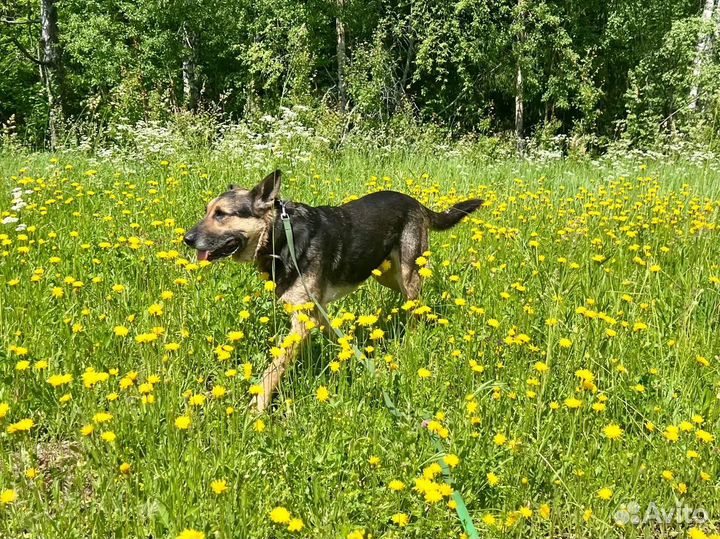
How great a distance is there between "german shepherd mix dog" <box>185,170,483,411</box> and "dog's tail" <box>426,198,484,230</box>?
42 centimetres

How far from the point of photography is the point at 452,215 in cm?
498

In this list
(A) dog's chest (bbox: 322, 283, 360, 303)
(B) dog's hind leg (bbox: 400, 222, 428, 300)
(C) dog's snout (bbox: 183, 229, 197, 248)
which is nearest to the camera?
(C) dog's snout (bbox: 183, 229, 197, 248)

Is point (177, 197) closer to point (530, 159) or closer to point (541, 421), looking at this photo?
point (541, 421)

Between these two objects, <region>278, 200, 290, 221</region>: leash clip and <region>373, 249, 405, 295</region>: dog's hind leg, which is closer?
<region>278, 200, 290, 221</region>: leash clip

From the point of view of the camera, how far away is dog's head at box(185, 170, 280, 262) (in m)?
3.67

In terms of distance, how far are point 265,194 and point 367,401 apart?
1696mm

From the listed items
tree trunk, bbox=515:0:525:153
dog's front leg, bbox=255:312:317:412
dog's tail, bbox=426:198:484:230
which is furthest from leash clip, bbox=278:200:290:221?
tree trunk, bbox=515:0:525:153

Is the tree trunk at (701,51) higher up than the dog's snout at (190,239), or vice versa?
the tree trunk at (701,51)

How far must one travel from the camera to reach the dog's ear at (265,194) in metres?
3.77

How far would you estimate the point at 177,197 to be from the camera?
5828 millimetres

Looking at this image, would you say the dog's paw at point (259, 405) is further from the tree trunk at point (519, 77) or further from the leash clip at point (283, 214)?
the tree trunk at point (519, 77)

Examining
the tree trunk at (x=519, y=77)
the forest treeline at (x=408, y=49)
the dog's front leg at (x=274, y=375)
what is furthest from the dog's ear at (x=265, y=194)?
the tree trunk at (x=519, y=77)

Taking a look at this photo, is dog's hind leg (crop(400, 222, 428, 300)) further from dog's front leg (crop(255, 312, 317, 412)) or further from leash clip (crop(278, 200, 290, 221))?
dog's front leg (crop(255, 312, 317, 412))

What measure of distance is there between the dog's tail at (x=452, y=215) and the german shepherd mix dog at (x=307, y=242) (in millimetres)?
416
